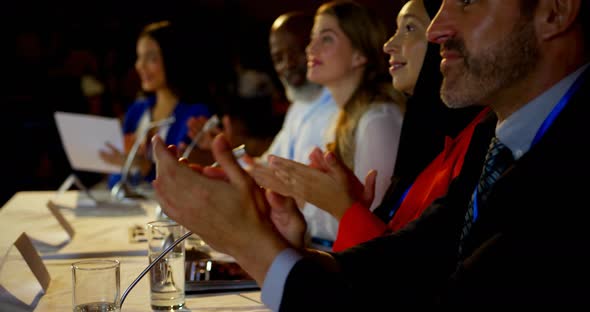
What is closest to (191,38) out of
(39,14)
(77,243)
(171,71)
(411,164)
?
(171,71)

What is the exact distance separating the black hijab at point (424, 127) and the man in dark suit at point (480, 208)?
502 mm

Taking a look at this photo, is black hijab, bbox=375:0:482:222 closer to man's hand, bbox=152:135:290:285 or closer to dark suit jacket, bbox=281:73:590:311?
dark suit jacket, bbox=281:73:590:311

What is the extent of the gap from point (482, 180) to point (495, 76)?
0.19 m

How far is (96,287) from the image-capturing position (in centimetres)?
132

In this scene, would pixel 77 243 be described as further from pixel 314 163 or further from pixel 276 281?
pixel 276 281

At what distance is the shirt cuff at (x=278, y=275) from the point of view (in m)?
1.05

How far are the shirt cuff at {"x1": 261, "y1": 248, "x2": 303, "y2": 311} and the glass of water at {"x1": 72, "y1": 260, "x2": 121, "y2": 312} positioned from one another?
15.5 inches

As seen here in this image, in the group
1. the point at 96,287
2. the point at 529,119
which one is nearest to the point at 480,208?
the point at 529,119

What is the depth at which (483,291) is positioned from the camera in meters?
1.00

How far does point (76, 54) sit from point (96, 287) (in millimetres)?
6042

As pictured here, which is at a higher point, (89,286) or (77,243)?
(89,286)

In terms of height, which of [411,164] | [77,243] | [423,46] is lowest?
[77,243]

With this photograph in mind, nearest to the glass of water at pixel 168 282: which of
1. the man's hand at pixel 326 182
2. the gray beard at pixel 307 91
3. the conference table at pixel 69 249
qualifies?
the conference table at pixel 69 249

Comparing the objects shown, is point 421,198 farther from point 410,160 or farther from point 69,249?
point 69,249
